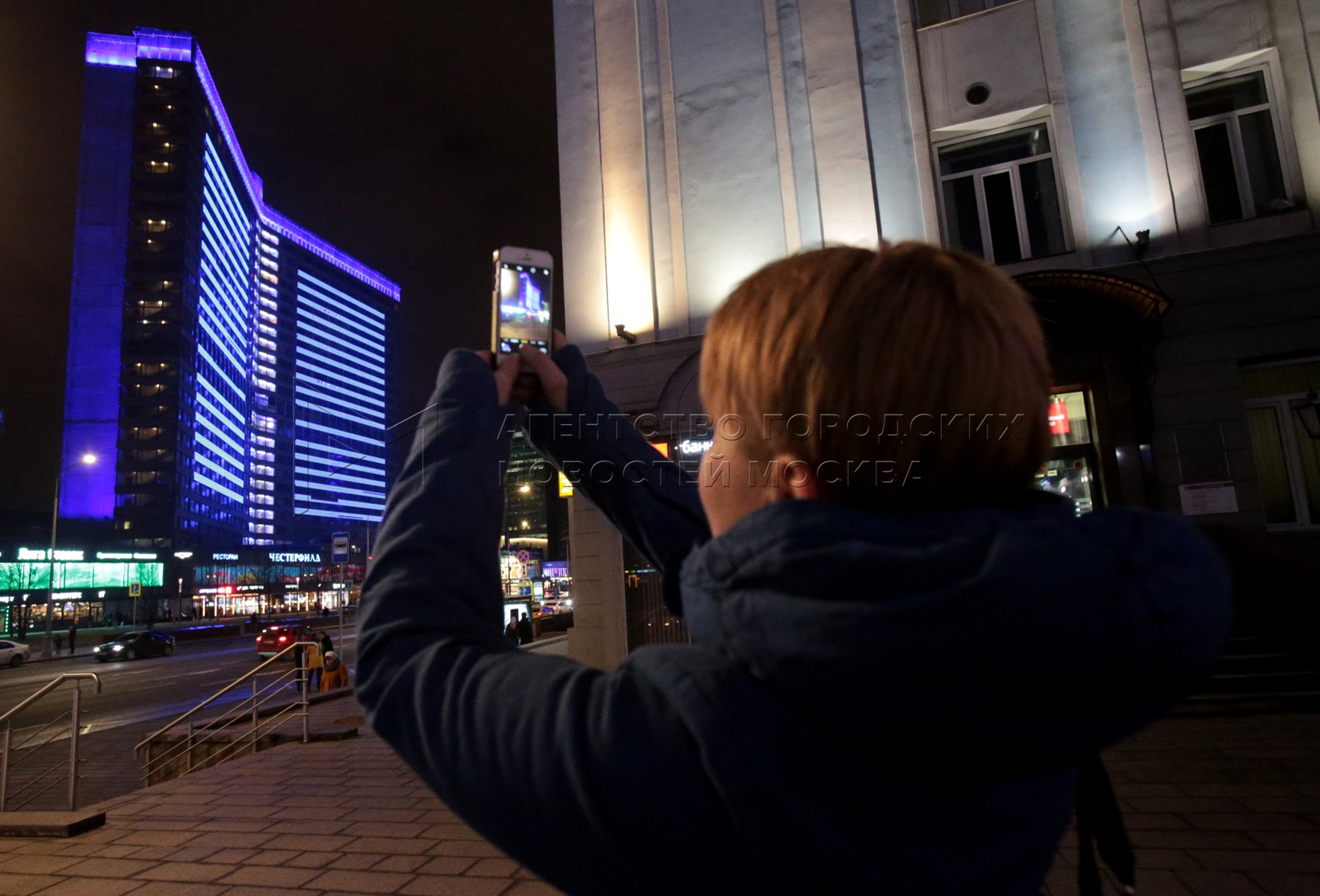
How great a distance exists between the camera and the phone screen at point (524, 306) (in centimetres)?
136

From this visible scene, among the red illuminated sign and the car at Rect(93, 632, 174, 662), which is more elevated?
the red illuminated sign

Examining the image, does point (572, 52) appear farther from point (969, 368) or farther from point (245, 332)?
point (245, 332)

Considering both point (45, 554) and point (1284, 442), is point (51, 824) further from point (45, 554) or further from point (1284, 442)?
point (45, 554)

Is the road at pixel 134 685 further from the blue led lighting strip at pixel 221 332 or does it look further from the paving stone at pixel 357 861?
the blue led lighting strip at pixel 221 332

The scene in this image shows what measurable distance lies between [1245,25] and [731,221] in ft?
24.9

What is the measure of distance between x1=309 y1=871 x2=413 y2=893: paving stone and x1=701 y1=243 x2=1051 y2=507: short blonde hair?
16.6ft

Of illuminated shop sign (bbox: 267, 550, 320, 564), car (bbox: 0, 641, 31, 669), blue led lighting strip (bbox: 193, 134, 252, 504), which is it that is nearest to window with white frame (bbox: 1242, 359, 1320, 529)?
car (bbox: 0, 641, 31, 669)

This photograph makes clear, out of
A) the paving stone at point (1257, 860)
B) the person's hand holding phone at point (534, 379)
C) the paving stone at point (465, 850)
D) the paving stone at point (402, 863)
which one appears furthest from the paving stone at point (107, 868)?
the paving stone at point (1257, 860)

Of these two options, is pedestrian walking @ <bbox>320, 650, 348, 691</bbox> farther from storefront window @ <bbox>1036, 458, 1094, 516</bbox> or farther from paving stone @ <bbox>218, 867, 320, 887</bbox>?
storefront window @ <bbox>1036, 458, 1094, 516</bbox>

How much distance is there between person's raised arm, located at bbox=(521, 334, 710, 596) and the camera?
1.29 m

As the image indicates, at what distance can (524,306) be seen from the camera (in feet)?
4.91

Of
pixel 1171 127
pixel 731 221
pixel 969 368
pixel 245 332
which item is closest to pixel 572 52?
pixel 731 221

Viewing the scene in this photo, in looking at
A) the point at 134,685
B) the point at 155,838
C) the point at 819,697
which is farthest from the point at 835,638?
the point at 134,685

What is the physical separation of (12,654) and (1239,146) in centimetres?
4356
